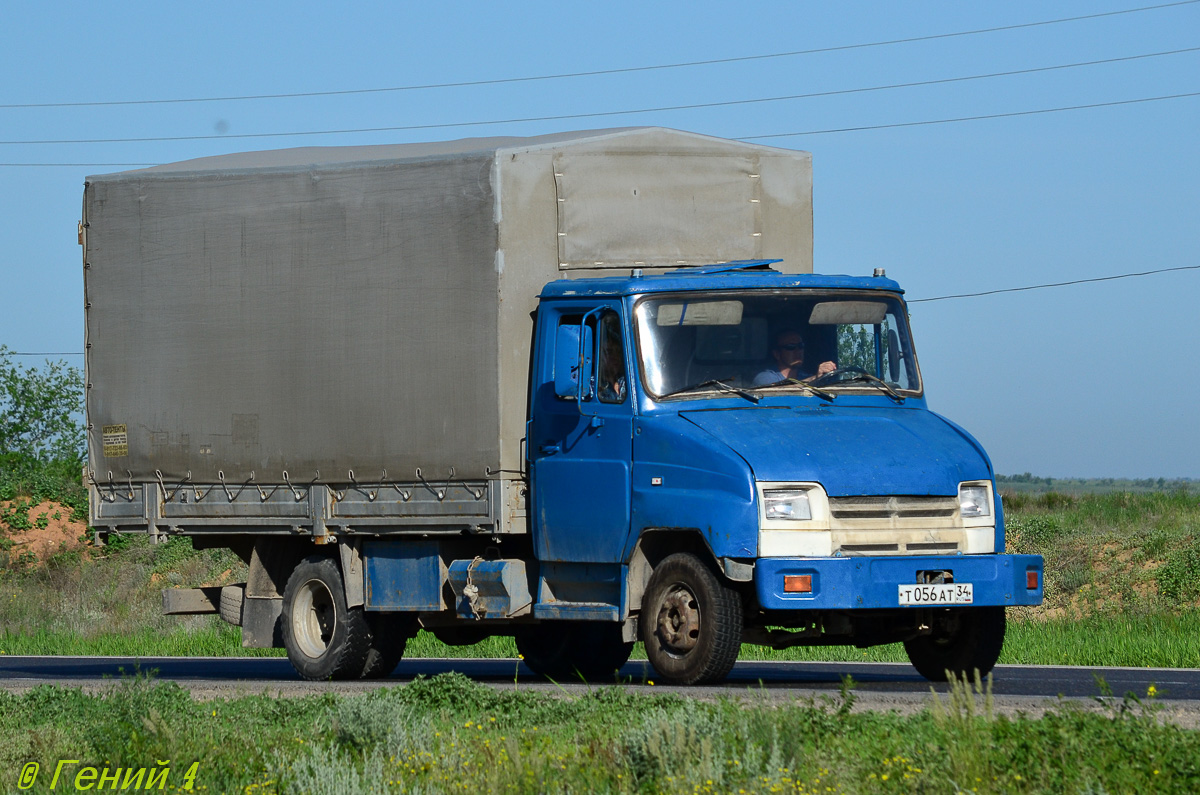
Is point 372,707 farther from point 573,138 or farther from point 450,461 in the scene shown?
point 573,138

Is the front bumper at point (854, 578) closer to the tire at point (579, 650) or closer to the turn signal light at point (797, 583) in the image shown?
the turn signal light at point (797, 583)

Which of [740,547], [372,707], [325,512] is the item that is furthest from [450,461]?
[372,707]

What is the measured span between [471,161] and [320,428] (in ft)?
8.40

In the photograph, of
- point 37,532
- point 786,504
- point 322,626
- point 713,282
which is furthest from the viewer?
point 37,532

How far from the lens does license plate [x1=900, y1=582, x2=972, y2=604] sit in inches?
424

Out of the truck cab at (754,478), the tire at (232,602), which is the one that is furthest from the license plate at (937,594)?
the tire at (232,602)

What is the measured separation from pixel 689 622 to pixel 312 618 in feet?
15.6

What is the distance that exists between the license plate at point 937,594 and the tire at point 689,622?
104 centimetres

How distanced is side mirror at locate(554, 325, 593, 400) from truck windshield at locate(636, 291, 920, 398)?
511 millimetres

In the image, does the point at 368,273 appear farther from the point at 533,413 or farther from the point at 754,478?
the point at 754,478

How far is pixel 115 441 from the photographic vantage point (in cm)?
1523

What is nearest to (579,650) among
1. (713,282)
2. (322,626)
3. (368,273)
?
(322,626)

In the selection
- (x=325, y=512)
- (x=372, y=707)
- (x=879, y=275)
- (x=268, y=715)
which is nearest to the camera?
(x=372, y=707)

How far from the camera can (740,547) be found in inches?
421
